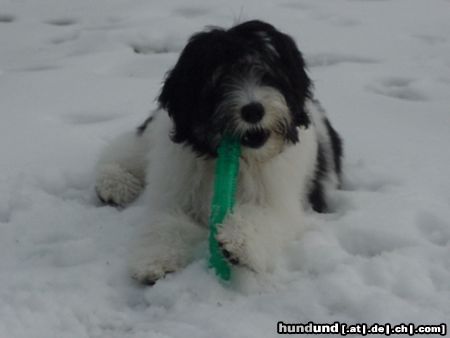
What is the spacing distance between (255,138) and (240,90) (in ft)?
0.76

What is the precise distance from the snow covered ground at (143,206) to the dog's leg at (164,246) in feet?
0.24

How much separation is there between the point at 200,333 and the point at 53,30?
17.4 feet

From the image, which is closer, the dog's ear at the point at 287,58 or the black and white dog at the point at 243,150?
the black and white dog at the point at 243,150

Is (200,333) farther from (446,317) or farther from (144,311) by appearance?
(446,317)

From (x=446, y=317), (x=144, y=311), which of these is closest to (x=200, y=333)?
(x=144, y=311)

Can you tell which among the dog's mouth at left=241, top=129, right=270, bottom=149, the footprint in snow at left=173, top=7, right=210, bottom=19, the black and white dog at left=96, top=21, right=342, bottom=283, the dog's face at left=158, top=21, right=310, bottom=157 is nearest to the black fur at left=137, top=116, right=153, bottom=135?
the black and white dog at left=96, top=21, right=342, bottom=283

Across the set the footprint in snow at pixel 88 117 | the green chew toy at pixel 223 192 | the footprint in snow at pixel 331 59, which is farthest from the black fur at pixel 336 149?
the footprint in snow at pixel 331 59

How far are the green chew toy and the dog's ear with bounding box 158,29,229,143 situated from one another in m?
0.19

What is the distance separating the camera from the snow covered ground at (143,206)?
9.97ft

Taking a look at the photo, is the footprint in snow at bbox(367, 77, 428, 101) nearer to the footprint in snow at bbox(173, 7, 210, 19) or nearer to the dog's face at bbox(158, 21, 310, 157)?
the dog's face at bbox(158, 21, 310, 157)

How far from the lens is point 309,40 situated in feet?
22.5

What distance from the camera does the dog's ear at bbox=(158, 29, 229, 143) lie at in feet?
11.0

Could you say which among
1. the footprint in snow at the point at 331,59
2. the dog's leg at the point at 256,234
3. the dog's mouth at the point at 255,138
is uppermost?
the dog's mouth at the point at 255,138

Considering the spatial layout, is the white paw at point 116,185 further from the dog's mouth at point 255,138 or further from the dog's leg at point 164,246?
the dog's mouth at point 255,138
